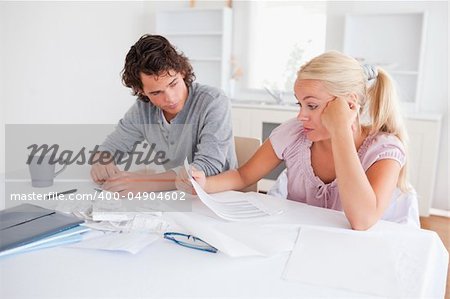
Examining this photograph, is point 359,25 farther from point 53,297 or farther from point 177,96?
point 53,297

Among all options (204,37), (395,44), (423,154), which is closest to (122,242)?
(423,154)

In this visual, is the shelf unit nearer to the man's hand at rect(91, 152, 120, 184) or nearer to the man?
the man

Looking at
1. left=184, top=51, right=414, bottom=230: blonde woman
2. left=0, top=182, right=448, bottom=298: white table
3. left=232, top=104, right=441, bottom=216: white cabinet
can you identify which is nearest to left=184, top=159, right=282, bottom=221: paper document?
left=184, top=51, right=414, bottom=230: blonde woman

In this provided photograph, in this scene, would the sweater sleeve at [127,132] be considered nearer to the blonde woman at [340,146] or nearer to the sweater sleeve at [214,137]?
the sweater sleeve at [214,137]

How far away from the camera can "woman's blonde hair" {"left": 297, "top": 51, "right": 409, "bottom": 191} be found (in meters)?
1.26

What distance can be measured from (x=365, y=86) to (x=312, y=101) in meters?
0.22

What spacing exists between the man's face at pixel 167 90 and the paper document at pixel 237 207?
1.26 ft

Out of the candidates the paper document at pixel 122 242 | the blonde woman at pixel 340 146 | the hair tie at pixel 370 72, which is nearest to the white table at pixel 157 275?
the paper document at pixel 122 242

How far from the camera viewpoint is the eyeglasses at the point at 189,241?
932mm

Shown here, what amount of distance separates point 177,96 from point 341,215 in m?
0.77

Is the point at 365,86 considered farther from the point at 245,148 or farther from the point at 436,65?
the point at 436,65

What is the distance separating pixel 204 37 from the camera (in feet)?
13.2

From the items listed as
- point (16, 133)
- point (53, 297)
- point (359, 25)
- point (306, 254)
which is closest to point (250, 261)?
point (306, 254)

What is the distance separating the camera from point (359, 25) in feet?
11.1
